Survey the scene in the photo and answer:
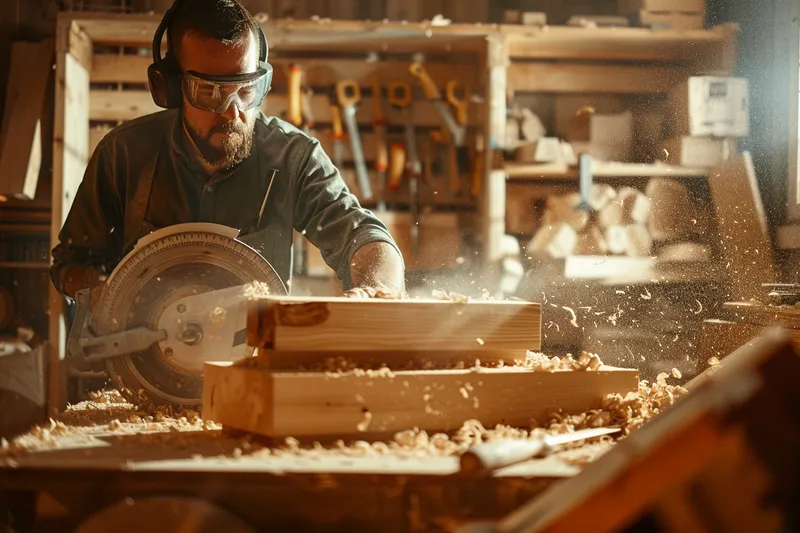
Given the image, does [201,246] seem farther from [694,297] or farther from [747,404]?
[694,297]

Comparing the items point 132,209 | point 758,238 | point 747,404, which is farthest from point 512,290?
point 747,404

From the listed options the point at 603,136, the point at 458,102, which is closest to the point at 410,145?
the point at 458,102

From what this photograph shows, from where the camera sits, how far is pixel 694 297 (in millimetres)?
4625

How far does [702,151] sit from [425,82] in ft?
5.48

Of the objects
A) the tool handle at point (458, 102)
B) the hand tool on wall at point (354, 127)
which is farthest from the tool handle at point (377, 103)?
the tool handle at point (458, 102)

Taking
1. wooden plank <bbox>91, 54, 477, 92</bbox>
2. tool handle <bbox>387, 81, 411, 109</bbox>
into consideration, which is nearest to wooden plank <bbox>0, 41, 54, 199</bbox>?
wooden plank <bbox>91, 54, 477, 92</bbox>

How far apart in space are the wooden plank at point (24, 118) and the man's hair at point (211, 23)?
254cm

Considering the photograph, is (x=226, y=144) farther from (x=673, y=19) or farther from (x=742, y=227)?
(x=673, y=19)

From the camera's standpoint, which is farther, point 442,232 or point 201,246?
point 442,232

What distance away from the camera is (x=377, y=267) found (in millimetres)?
2619

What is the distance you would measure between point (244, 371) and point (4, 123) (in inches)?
155

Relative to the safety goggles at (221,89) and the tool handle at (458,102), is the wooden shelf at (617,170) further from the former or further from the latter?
the safety goggles at (221,89)

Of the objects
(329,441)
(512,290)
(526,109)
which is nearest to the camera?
(329,441)

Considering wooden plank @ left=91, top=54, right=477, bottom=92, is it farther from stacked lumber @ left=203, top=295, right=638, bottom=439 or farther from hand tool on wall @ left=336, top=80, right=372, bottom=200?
stacked lumber @ left=203, top=295, right=638, bottom=439
